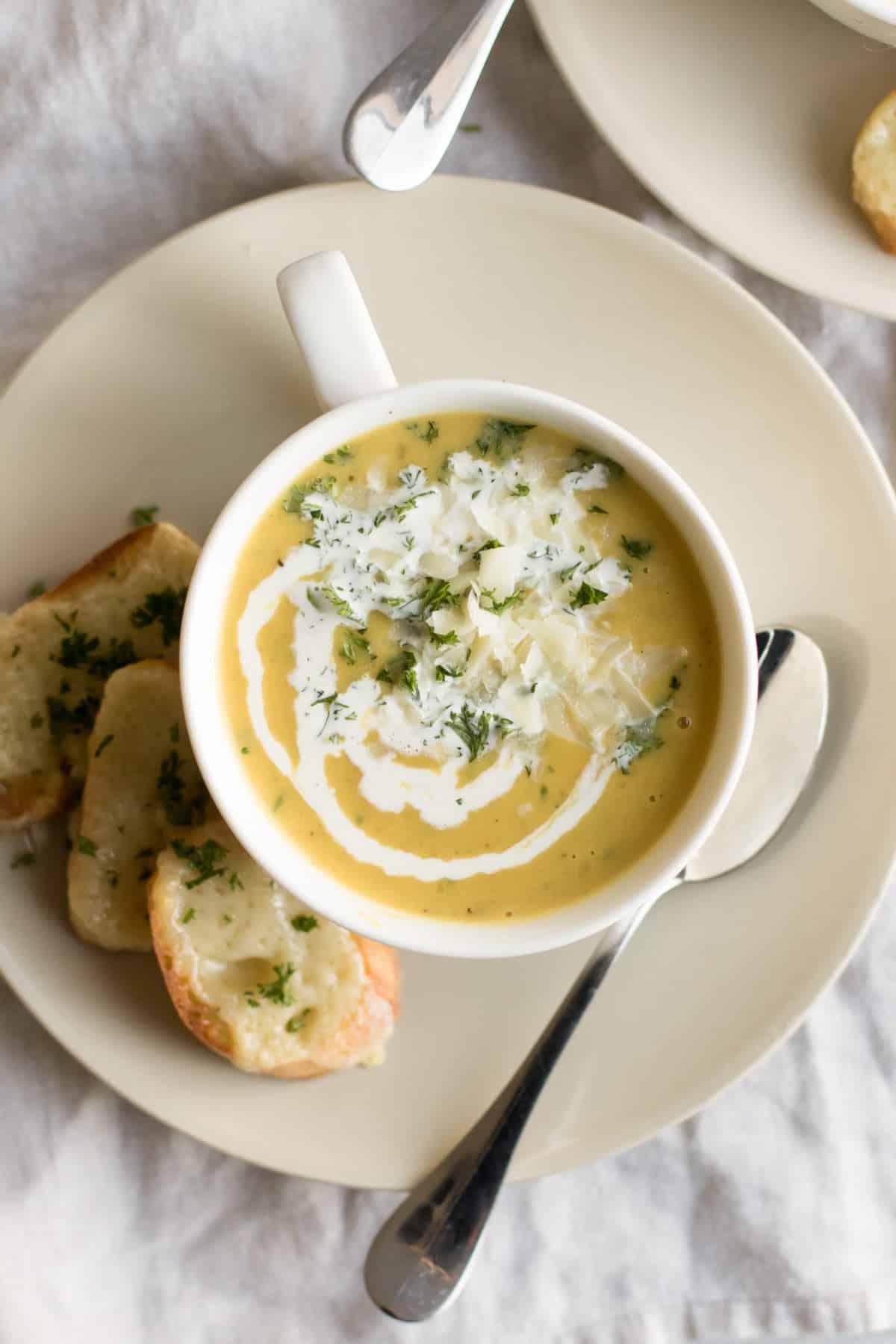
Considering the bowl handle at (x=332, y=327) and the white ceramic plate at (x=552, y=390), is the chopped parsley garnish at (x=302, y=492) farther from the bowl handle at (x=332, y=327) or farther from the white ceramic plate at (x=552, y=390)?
the white ceramic plate at (x=552, y=390)

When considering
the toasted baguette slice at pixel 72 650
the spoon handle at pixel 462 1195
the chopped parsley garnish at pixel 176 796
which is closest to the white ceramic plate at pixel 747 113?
the toasted baguette slice at pixel 72 650

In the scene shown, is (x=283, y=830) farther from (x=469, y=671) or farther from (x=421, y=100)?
(x=421, y=100)

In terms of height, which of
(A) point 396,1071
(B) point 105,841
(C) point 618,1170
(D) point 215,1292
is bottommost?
(D) point 215,1292

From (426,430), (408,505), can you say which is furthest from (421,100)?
(408,505)

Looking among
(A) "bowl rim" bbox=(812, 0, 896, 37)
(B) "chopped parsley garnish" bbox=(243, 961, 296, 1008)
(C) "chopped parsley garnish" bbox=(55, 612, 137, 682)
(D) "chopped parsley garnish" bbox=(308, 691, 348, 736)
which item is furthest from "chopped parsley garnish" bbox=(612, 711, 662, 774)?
(A) "bowl rim" bbox=(812, 0, 896, 37)

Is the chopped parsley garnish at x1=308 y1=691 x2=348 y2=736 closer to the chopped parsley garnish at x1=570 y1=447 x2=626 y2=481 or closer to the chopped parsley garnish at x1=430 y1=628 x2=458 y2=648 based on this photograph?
the chopped parsley garnish at x1=430 y1=628 x2=458 y2=648

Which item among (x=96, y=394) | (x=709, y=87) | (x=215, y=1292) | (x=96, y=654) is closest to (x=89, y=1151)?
(x=215, y=1292)

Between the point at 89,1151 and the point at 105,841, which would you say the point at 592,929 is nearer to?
the point at 105,841
